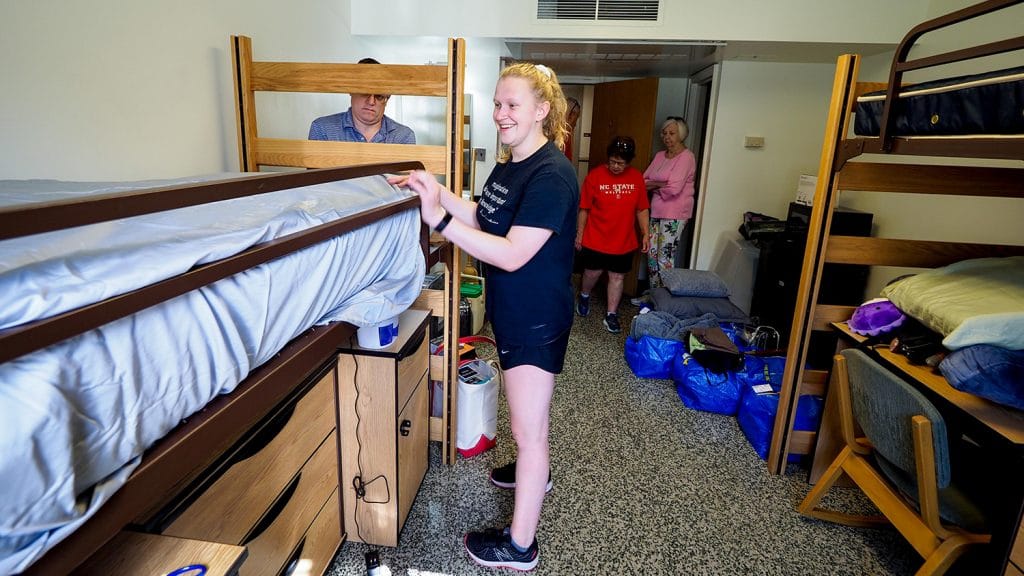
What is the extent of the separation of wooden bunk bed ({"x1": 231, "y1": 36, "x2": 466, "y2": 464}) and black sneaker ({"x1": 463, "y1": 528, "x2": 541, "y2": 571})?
1.87ft

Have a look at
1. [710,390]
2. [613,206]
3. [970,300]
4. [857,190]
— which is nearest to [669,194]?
[613,206]

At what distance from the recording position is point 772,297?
3.60 m

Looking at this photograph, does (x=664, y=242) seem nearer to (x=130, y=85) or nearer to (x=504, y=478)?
(x=504, y=478)

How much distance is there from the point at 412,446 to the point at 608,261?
245 centimetres

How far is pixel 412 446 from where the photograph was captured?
179 cm

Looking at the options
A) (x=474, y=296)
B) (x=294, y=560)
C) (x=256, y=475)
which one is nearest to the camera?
(x=256, y=475)

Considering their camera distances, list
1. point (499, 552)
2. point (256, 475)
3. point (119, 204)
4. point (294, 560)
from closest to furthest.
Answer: point (119, 204) → point (256, 475) → point (294, 560) → point (499, 552)

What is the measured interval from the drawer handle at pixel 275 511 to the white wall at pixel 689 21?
112 inches

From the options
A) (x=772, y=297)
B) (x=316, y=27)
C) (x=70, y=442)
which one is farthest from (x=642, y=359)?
(x=70, y=442)

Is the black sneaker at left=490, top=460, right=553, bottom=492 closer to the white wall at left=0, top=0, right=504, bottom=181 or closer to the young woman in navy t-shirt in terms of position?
the young woman in navy t-shirt

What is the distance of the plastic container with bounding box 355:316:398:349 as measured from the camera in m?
1.47

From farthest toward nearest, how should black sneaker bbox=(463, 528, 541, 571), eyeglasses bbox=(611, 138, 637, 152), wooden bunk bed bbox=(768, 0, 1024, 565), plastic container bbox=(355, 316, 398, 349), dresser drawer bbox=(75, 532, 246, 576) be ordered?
eyeglasses bbox=(611, 138, 637, 152) → wooden bunk bed bbox=(768, 0, 1024, 565) → black sneaker bbox=(463, 528, 541, 571) → plastic container bbox=(355, 316, 398, 349) → dresser drawer bbox=(75, 532, 246, 576)

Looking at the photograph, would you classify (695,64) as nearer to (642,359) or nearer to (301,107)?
(642,359)

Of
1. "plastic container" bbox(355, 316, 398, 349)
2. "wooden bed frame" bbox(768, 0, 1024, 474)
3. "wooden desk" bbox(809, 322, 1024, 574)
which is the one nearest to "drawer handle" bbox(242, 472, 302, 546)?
"plastic container" bbox(355, 316, 398, 349)
